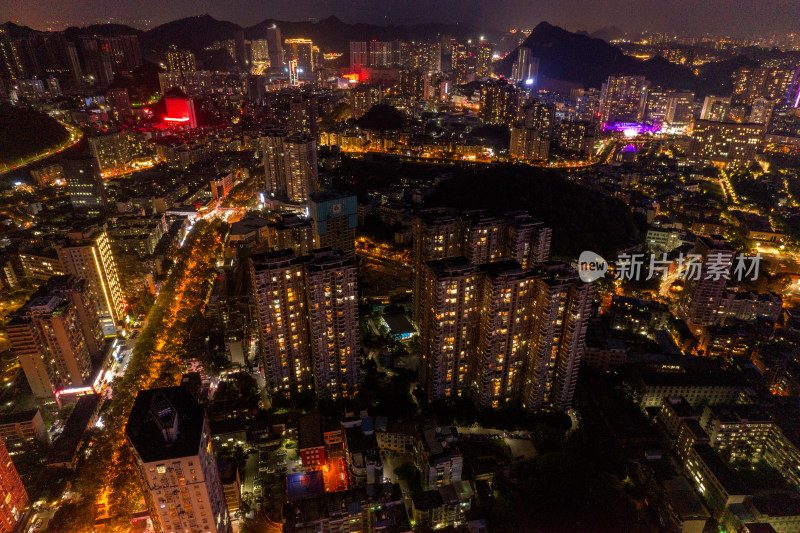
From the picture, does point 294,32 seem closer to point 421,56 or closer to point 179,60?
point 421,56

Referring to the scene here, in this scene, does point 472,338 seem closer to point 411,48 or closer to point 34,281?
point 34,281

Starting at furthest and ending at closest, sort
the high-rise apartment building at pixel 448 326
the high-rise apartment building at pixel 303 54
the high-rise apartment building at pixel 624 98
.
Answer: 1. the high-rise apartment building at pixel 303 54
2. the high-rise apartment building at pixel 624 98
3. the high-rise apartment building at pixel 448 326

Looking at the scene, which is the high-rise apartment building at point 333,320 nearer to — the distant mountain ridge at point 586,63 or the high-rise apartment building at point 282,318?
the high-rise apartment building at point 282,318

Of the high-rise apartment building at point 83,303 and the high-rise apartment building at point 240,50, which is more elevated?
the high-rise apartment building at point 240,50

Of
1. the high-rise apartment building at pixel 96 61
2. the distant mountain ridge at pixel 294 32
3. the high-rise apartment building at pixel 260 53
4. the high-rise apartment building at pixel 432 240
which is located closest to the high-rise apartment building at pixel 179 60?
the distant mountain ridge at pixel 294 32

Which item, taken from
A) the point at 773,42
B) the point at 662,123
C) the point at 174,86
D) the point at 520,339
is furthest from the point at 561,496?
the point at 773,42

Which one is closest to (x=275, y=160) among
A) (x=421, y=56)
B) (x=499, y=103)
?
(x=499, y=103)

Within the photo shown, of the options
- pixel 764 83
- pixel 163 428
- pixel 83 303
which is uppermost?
pixel 764 83
